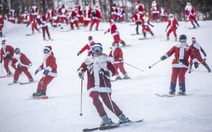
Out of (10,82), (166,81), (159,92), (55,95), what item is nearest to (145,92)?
(159,92)

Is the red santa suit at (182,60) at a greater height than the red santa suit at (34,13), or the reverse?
the red santa suit at (34,13)

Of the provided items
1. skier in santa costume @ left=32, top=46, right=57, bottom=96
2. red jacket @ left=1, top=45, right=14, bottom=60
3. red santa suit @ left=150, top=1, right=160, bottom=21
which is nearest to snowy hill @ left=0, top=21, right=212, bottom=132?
skier in santa costume @ left=32, top=46, right=57, bottom=96

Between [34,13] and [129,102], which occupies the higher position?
[34,13]

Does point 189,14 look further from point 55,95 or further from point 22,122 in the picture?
point 22,122

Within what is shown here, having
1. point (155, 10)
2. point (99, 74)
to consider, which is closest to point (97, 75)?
point (99, 74)

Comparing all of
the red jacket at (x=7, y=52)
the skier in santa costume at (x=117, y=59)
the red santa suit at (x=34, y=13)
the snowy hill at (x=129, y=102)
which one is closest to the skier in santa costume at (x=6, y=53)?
the red jacket at (x=7, y=52)

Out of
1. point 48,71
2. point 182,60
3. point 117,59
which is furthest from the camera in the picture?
point 117,59

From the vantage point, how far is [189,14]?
2062 centimetres

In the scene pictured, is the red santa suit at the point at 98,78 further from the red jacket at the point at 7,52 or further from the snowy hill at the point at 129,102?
the red jacket at the point at 7,52

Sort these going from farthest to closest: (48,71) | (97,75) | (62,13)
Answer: (62,13) → (48,71) → (97,75)

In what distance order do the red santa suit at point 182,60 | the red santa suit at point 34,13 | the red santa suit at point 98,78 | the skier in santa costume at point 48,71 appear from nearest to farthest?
the red santa suit at point 98,78, the red santa suit at point 182,60, the skier in santa costume at point 48,71, the red santa suit at point 34,13

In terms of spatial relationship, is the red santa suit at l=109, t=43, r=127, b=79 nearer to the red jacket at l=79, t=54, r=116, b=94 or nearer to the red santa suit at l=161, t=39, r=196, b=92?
the red santa suit at l=161, t=39, r=196, b=92

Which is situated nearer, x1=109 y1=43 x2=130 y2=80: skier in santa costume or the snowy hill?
the snowy hill

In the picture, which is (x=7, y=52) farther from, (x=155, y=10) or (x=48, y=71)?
(x=155, y=10)
